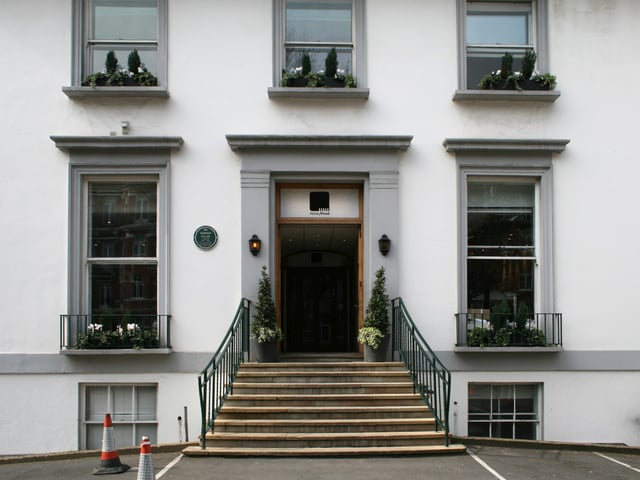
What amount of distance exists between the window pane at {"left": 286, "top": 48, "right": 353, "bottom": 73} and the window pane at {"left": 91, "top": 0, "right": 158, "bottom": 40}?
6.96 ft

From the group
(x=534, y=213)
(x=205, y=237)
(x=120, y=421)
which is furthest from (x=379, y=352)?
(x=120, y=421)

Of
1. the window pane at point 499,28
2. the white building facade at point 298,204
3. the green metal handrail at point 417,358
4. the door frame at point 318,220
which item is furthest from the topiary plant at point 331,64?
the green metal handrail at point 417,358

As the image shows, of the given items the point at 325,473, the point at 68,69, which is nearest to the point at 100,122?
the point at 68,69

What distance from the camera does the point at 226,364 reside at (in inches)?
383

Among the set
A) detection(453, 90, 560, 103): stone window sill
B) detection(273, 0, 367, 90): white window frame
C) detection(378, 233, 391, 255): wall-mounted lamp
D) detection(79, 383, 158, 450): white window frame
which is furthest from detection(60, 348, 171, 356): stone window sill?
detection(453, 90, 560, 103): stone window sill

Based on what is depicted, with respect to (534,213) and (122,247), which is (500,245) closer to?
(534,213)

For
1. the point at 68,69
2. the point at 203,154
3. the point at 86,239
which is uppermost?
the point at 68,69

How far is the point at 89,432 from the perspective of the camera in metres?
10.7

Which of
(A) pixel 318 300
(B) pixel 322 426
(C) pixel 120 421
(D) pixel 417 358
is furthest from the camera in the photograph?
(A) pixel 318 300

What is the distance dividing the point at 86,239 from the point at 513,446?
6.82 metres

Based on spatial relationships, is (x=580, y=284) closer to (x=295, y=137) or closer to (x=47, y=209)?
(x=295, y=137)

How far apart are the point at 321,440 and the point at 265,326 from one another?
2143 millimetres

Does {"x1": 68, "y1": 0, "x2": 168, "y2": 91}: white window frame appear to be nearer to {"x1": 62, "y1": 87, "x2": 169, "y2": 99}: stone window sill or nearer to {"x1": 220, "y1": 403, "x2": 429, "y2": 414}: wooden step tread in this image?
{"x1": 62, "y1": 87, "x2": 169, "y2": 99}: stone window sill

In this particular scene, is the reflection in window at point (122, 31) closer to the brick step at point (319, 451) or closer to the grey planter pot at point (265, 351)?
the grey planter pot at point (265, 351)
